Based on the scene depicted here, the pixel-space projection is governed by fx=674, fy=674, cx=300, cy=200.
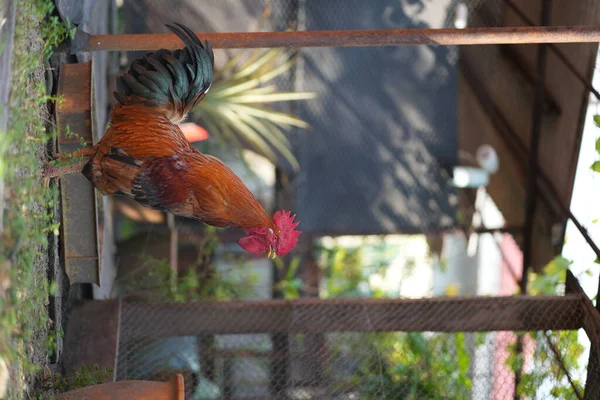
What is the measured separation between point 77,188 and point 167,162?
1.60 feet

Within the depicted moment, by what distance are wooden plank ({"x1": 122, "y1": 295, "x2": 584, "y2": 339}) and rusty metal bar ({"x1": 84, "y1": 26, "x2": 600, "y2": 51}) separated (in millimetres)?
1008

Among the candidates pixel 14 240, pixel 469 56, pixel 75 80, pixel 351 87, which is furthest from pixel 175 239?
pixel 14 240

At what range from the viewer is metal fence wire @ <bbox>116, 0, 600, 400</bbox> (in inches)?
101

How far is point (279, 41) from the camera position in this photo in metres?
2.05

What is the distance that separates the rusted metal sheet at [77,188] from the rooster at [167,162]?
0.20 meters

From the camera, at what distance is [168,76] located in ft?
5.90

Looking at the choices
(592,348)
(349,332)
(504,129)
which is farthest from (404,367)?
(504,129)

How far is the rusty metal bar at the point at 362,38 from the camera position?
6.68 ft

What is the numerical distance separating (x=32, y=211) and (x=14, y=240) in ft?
1.10

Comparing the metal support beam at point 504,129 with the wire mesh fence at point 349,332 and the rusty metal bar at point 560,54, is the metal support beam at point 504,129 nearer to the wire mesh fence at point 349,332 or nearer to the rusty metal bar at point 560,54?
the rusty metal bar at point 560,54

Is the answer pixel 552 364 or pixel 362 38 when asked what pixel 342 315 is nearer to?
pixel 552 364

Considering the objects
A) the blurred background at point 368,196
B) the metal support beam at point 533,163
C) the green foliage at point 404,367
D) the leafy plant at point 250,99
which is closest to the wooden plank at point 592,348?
the blurred background at point 368,196

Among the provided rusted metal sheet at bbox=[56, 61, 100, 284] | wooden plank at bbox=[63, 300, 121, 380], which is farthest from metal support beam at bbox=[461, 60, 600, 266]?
rusted metal sheet at bbox=[56, 61, 100, 284]

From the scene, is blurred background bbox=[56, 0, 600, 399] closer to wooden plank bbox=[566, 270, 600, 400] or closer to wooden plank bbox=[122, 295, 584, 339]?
wooden plank bbox=[122, 295, 584, 339]
